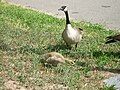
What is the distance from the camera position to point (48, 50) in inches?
312

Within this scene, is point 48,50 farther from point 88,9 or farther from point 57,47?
point 88,9

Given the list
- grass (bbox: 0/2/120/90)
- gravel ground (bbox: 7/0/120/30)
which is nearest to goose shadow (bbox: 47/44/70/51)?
grass (bbox: 0/2/120/90)

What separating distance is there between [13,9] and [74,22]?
2017mm

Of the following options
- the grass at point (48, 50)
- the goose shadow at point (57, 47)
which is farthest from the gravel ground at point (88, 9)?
the goose shadow at point (57, 47)

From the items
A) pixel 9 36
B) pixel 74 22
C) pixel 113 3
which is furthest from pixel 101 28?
pixel 113 3

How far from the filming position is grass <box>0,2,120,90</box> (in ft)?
20.5

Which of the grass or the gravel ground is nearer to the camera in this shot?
the grass

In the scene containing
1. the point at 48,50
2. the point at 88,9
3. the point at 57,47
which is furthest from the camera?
the point at 88,9

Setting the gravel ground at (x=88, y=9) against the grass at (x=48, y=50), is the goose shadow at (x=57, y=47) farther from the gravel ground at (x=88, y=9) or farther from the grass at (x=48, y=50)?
the gravel ground at (x=88, y=9)

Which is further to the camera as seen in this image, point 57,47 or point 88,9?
point 88,9

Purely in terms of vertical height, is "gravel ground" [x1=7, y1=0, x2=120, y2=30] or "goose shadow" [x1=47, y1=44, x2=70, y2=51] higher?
"gravel ground" [x1=7, y1=0, x2=120, y2=30]

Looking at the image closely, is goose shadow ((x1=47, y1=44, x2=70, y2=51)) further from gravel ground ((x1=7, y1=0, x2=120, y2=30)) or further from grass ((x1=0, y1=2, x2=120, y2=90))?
gravel ground ((x1=7, y1=0, x2=120, y2=30))

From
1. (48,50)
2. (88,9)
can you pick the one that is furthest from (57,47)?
(88,9)

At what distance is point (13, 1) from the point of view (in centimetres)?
1420
